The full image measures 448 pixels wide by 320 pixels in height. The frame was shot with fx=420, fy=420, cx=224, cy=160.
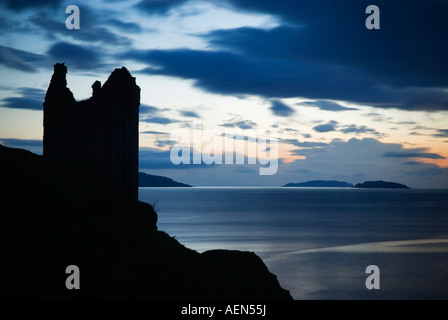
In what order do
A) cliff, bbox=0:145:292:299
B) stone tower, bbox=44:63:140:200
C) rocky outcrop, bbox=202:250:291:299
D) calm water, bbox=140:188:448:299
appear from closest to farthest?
cliff, bbox=0:145:292:299 < rocky outcrop, bbox=202:250:291:299 < stone tower, bbox=44:63:140:200 < calm water, bbox=140:188:448:299

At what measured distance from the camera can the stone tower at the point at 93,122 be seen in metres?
42.9

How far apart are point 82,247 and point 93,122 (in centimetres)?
2031

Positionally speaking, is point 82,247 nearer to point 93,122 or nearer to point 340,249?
point 93,122

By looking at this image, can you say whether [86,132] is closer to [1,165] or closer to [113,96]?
[113,96]

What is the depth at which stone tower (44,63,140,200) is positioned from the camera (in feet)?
141

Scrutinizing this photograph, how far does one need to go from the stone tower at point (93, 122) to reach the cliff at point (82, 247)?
35.6 feet

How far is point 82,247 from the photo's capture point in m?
25.6

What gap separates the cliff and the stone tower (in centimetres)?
1085

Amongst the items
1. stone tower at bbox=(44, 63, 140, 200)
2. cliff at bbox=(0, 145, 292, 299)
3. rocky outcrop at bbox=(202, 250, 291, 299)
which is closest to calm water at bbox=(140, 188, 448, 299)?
rocky outcrop at bbox=(202, 250, 291, 299)

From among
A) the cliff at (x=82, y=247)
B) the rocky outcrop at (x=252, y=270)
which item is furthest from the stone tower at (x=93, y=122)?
the rocky outcrop at (x=252, y=270)

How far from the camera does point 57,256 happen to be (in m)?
24.2

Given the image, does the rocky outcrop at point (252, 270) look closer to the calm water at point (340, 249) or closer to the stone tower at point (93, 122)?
the stone tower at point (93, 122)

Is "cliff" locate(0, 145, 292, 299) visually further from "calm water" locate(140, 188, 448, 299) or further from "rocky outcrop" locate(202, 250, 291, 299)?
"calm water" locate(140, 188, 448, 299)
